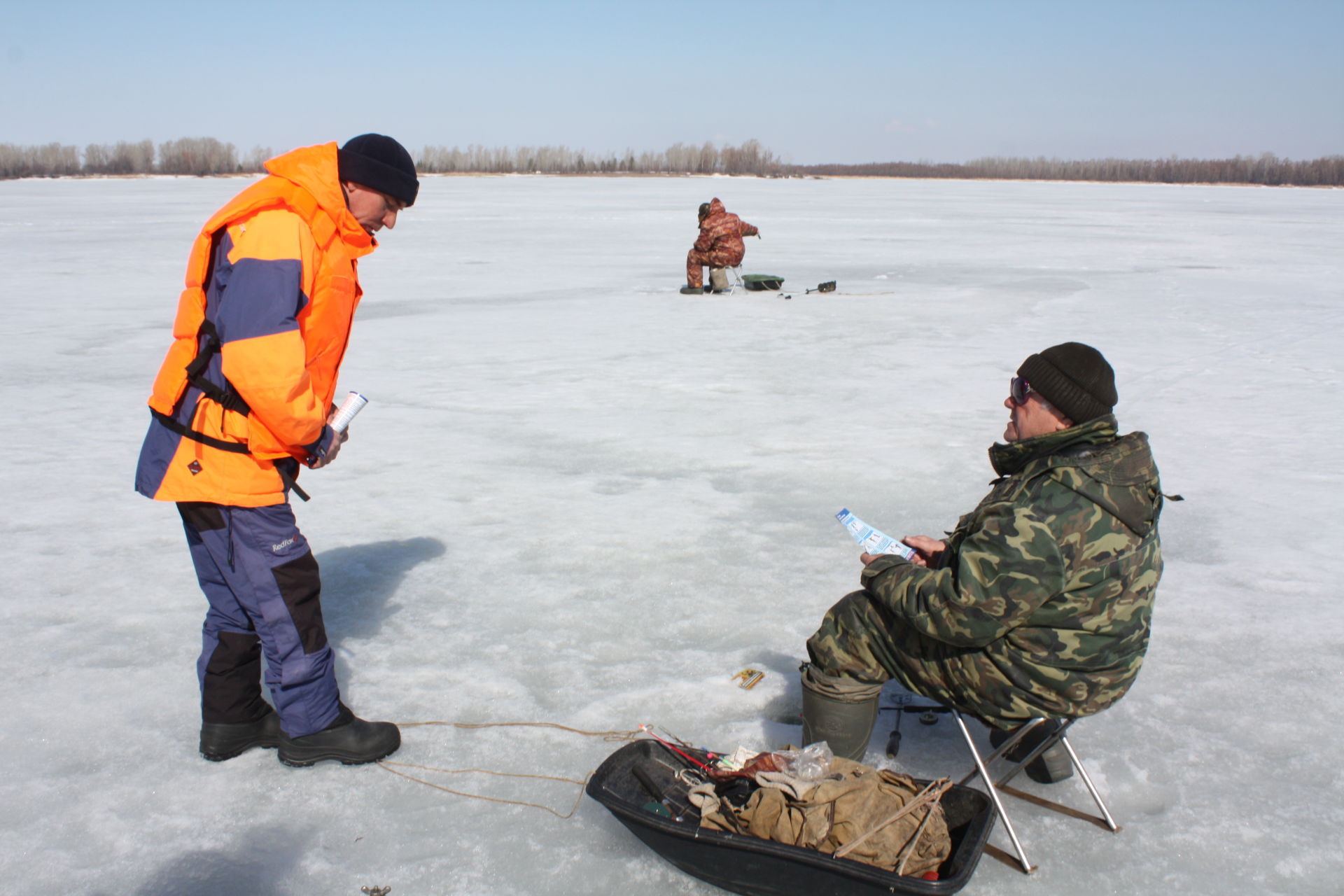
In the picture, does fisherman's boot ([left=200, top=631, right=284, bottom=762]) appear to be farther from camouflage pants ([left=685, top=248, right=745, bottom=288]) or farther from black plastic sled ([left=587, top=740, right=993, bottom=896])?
camouflage pants ([left=685, top=248, right=745, bottom=288])

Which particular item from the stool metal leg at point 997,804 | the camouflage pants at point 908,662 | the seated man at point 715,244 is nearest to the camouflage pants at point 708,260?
the seated man at point 715,244

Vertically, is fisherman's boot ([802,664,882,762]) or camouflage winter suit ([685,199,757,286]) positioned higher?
camouflage winter suit ([685,199,757,286])

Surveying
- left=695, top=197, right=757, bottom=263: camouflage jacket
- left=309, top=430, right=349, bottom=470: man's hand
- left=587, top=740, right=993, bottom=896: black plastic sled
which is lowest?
left=587, top=740, right=993, bottom=896: black plastic sled

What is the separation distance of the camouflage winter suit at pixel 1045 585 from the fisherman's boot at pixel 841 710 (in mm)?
210

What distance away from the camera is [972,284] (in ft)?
45.7

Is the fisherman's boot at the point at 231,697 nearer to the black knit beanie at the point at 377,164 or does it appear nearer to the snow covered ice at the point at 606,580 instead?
the snow covered ice at the point at 606,580

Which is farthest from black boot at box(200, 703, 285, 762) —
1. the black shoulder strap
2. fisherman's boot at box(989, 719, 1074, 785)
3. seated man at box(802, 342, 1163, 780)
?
fisherman's boot at box(989, 719, 1074, 785)

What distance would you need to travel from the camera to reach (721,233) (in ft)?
43.9

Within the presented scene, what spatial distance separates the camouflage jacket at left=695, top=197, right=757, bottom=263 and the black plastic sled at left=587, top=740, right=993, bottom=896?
445 inches

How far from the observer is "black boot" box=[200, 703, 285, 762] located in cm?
295

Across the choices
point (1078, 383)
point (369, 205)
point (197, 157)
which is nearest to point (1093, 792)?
point (1078, 383)

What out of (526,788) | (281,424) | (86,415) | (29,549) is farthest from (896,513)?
(86,415)

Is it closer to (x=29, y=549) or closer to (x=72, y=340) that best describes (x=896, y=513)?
(x=29, y=549)

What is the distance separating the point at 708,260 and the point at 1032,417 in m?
11.4
